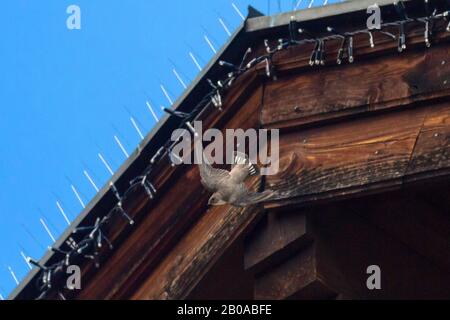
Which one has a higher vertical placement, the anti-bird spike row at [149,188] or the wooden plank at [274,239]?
the anti-bird spike row at [149,188]

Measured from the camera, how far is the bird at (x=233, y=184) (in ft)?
33.2

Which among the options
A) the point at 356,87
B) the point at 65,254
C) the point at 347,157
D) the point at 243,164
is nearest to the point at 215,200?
the point at 243,164

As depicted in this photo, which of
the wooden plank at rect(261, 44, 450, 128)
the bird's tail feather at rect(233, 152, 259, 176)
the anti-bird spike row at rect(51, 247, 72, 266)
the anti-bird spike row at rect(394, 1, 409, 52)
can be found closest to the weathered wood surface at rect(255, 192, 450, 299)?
the bird's tail feather at rect(233, 152, 259, 176)

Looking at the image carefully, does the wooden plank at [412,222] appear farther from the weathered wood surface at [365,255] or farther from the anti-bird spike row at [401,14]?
the anti-bird spike row at [401,14]

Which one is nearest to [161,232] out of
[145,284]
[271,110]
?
[145,284]

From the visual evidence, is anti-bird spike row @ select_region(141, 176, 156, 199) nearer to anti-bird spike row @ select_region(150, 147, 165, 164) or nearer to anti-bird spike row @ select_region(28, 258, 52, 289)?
anti-bird spike row @ select_region(150, 147, 165, 164)

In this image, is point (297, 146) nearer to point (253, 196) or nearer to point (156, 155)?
point (253, 196)

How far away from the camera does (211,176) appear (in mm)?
10297

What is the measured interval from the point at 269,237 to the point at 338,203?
48 cm

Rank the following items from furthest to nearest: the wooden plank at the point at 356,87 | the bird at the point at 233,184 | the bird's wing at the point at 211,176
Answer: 1. the bird's wing at the point at 211,176
2. the bird at the point at 233,184
3. the wooden plank at the point at 356,87

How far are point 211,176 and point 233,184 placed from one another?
19 cm

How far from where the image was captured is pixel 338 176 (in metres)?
9.91

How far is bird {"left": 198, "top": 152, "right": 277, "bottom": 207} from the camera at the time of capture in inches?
399

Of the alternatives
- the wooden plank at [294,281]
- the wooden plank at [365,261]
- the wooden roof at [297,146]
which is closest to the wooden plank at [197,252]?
the wooden roof at [297,146]
